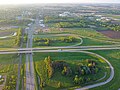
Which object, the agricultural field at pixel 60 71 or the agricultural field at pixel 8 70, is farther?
the agricultural field at pixel 60 71

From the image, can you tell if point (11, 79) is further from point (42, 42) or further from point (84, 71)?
point (42, 42)

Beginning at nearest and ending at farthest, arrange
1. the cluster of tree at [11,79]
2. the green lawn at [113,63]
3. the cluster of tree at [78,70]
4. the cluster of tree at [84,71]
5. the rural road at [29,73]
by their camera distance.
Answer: the cluster of tree at [11,79]
the rural road at [29,73]
the green lawn at [113,63]
the cluster of tree at [84,71]
the cluster of tree at [78,70]

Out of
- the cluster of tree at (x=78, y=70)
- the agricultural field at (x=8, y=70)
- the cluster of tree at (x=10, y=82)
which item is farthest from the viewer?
the cluster of tree at (x=78, y=70)

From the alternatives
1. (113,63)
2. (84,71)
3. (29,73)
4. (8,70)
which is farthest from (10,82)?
(113,63)

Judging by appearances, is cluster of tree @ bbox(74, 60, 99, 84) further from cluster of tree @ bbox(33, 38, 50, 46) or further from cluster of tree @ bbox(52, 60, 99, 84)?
cluster of tree @ bbox(33, 38, 50, 46)

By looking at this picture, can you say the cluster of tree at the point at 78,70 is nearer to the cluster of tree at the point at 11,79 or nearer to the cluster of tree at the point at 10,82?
the cluster of tree at the point at 11,79

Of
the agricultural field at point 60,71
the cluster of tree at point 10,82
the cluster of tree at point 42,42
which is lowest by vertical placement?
the cluster of tree at point 10,82

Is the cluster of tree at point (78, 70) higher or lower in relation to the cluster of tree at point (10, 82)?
higher

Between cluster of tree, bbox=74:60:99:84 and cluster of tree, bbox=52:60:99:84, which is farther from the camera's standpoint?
cluster of tree, bbox=52:60:99:84

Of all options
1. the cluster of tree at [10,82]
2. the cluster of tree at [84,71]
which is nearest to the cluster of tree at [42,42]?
the cluster of tree at [84,71]

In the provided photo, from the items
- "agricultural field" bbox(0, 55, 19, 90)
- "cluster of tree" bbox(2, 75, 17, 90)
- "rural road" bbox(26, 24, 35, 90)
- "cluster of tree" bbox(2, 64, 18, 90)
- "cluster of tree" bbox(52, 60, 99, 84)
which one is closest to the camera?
"cluster of tree" bbox(2, 75, 17, 90)

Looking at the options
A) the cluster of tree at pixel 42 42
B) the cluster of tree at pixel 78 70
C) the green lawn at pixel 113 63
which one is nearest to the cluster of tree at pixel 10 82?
the cluster of tree at pixel 78 70

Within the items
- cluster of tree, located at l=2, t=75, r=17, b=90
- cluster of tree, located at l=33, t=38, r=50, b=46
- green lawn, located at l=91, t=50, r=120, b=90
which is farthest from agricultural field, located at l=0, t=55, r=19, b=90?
green lawn, located at l=91, t=50, r=120, b=90
